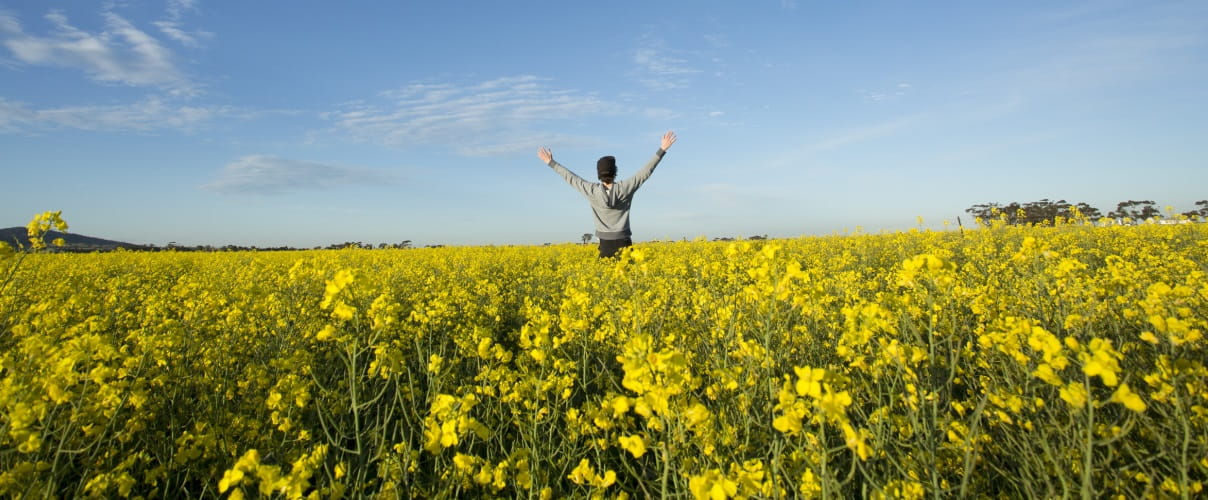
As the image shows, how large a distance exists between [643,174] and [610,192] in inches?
22.0

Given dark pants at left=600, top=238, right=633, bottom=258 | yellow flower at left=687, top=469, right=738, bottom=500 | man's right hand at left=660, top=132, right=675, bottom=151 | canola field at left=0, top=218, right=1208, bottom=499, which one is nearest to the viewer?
yellow flower at left=687, top=469, right=738, bottom=500

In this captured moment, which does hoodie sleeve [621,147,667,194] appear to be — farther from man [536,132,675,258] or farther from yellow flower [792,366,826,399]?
yellow flower [792,366,826,399]

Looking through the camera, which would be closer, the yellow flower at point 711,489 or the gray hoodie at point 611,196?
the yellow flower at point 711,489

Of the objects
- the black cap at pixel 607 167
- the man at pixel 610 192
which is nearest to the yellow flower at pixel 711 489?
Result: the man at pixel 610 192

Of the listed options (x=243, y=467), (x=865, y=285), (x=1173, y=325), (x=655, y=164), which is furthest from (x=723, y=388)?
(x=655, y=164)

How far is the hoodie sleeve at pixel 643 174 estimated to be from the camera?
655 centimetres

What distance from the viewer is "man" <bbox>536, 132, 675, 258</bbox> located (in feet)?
21.7

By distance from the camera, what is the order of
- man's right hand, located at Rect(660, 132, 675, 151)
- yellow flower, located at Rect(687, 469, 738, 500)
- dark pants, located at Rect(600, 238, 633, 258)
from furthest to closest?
dark pants, located at Rect(600, 238, 633, 258) < man's right hand, located at Rect(660, 132, 675, 151) < yellow flower, located at Rect(687, 469, 738, 500)

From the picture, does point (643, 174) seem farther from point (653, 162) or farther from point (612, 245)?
point (612, 245)

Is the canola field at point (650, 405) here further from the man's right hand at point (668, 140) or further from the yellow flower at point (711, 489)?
the man's right hand at point (668, 140)

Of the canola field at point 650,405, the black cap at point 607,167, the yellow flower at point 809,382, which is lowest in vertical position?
the canola field at point 650,405

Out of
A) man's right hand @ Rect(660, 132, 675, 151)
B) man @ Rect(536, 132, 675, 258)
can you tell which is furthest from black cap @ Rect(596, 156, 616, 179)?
man's right hand @ Rect(660, 132, 675, 151)

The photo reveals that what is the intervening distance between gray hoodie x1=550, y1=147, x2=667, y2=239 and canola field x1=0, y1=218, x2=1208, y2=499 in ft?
9.02

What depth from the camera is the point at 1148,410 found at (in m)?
2.34
